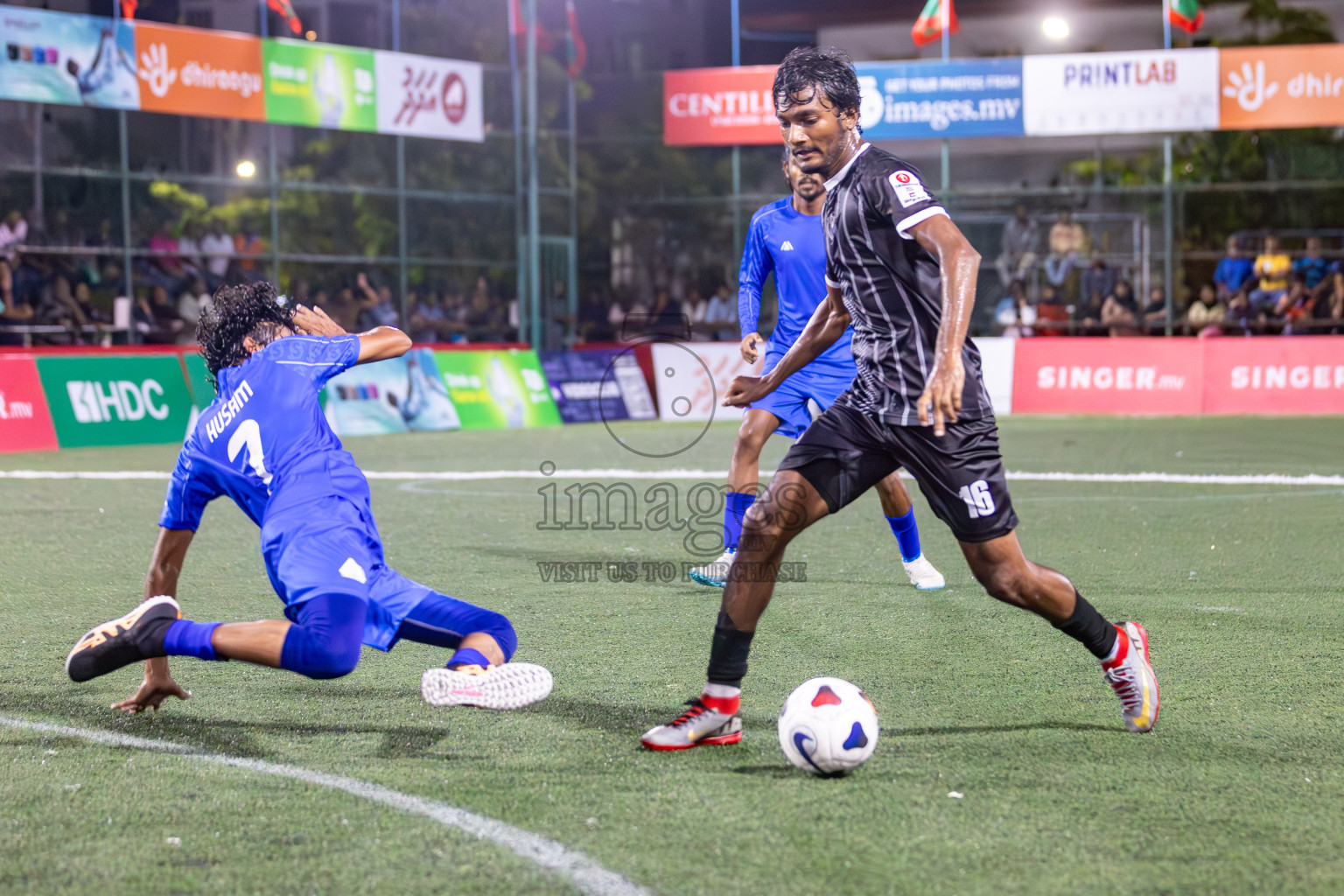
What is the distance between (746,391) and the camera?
4.90 metres

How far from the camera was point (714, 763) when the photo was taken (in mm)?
3984

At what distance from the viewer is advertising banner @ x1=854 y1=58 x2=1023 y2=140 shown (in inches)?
951

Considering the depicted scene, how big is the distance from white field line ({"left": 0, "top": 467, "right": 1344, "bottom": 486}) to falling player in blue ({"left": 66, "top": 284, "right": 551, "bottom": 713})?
303 inches

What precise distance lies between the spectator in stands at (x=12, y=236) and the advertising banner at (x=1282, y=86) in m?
19.4

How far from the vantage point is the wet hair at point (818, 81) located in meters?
4.16

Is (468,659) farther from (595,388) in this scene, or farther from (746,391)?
(595,388)

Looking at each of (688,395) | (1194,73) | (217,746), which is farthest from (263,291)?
(1194,73)

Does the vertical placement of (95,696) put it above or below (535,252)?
below

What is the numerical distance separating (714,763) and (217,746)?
150 centimetres

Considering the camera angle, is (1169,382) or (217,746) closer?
(217,746)

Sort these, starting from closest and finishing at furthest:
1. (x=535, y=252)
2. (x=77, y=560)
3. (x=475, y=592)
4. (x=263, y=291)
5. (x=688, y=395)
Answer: (x=263, y=291) → (x=475, y=592) → (x=77, y=560) → (x=688, y=395) → (x=535, y=252)

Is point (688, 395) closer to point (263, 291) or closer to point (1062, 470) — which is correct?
point (1062, 470)

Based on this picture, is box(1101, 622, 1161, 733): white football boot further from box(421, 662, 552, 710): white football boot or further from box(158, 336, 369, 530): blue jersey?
box(158, 336, 369, 530): blue jersey

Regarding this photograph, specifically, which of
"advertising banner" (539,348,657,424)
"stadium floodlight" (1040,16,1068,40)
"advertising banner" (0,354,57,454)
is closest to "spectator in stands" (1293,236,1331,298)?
"stadium floodlight" (1040,16,1068,40)
